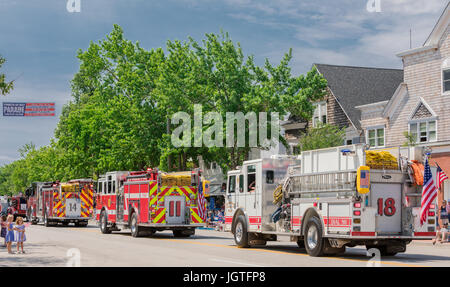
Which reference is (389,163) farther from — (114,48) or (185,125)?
(114,48)

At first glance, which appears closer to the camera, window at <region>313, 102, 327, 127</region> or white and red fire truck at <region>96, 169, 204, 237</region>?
white and red fire truck at <region>96, 169, 204, 237</region>

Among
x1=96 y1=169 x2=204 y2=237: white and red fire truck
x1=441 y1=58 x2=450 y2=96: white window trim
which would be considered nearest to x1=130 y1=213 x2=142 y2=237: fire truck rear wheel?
x1=96 y1=169 x2=204 y2=237: white and red fire truck

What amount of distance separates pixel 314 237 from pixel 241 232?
440 centimetres

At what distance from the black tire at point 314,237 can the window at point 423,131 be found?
66.5 feet

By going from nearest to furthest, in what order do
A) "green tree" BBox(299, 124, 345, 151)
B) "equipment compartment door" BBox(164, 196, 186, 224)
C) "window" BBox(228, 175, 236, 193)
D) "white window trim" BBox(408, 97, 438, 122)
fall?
"window" BBox(228, 175, 236, 193) → "equipment compartment door" BBox(164, 196, 186, 224) → "white window trim" BBox(408, 97, 438, 122) → "green tree" BBox(299, 124, 345, 151)

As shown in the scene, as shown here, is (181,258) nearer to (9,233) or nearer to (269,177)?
(269,177)

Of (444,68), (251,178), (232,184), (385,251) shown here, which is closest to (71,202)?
(232,184)

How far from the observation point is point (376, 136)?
40438mm

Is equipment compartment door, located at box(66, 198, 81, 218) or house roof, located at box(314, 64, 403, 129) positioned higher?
house roof, located at box(314, 64, 403, 129)

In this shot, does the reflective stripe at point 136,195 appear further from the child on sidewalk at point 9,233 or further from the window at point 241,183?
the child on sidewalk at point 9,233

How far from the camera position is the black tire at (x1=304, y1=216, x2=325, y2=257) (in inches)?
677

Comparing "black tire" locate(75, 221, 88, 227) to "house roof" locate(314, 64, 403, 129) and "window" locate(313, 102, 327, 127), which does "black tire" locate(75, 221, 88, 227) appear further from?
"house roof" locate(314, 64, 403, 129)

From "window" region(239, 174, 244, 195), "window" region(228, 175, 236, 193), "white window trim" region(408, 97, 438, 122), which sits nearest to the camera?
"window" region(239, 174, 244, 195)
